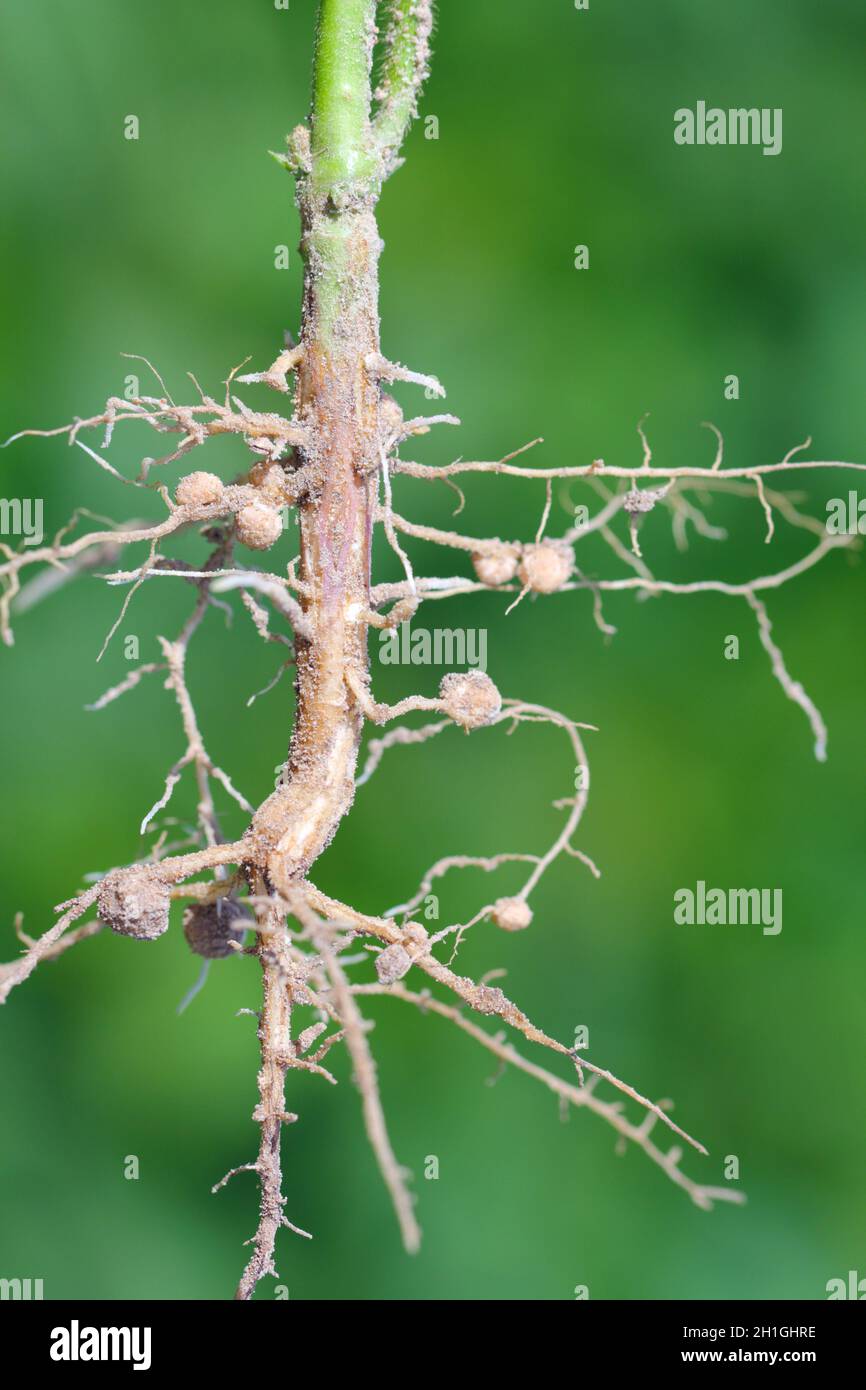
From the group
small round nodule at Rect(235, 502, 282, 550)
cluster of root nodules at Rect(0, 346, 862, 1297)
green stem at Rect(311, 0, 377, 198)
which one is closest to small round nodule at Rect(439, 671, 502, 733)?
cluster of root nodules at Rect(0, 346, 862, 1297)

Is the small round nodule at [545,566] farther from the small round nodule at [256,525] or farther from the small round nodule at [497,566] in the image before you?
the small round nodule at [256,525]

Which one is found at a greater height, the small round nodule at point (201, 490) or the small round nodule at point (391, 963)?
the small round nodule at point (201, 490)

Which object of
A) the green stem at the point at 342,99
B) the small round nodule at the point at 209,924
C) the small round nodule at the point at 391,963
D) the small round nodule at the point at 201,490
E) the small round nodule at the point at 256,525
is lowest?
the small round nodule at the point at 391,963

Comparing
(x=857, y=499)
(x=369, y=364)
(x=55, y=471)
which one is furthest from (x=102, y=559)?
(x=857, y=499)

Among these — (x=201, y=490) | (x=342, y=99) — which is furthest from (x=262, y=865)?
(x=342, y=99)

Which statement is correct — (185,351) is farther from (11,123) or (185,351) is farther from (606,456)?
(606,456)

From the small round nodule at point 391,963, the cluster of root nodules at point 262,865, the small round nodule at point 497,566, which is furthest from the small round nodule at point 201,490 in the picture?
the small round nodule at point 391,963
